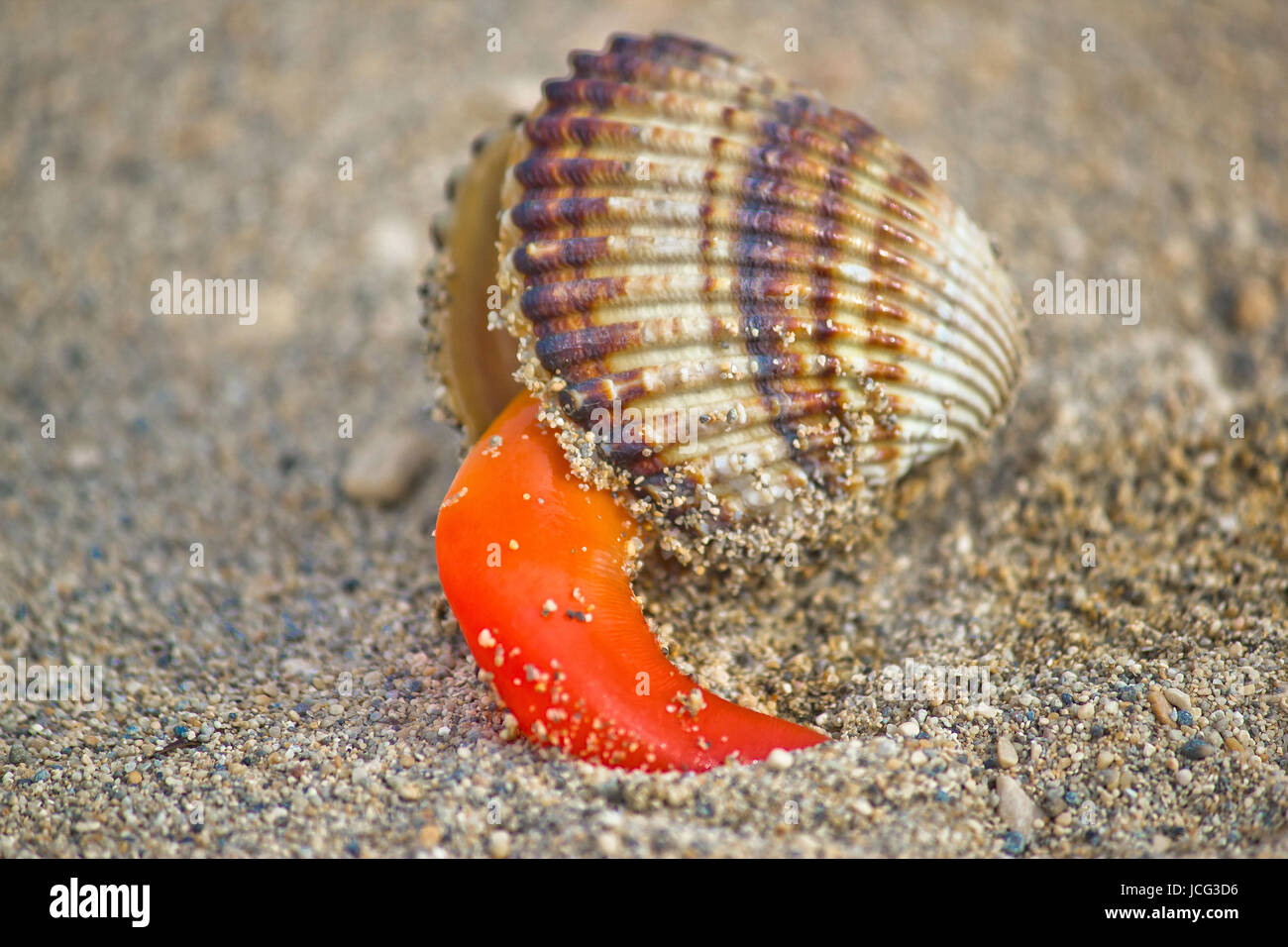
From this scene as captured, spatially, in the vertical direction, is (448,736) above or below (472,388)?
below

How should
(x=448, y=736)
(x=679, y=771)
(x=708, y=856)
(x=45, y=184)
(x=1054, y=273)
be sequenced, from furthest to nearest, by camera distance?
(x=45, y=184), (x=1054, y=273), (x=448, y=736), (x=679, y=771), (x=708, y=856)

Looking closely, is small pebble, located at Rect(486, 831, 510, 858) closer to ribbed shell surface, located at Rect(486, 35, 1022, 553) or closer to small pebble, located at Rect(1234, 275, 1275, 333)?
ribbed shell surface, located at Rect(486, 35, 1022, 553)

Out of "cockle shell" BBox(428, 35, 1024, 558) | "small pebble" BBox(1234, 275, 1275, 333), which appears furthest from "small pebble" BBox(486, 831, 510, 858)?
"small pebble" BBox(1234, 275, 1275, 333)

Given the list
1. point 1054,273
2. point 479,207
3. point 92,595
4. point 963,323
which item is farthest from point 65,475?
point 1054,273

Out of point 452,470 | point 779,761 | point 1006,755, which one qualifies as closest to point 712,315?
point 779,761

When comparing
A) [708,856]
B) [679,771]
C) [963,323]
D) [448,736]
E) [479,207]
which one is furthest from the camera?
[479,207]

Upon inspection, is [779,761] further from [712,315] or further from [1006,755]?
[712,315]

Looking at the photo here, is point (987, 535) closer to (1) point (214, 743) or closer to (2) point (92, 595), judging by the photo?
(1) point (214, 743)
